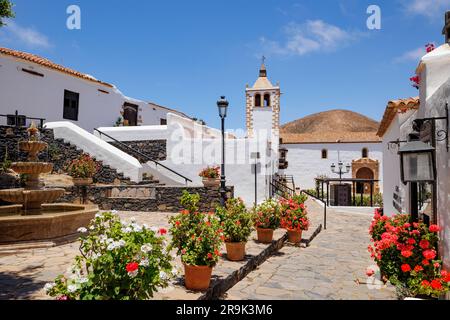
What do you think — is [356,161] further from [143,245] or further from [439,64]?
[143,245]

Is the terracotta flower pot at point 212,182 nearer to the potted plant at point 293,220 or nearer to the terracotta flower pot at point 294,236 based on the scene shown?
the potted plant at point 293,220

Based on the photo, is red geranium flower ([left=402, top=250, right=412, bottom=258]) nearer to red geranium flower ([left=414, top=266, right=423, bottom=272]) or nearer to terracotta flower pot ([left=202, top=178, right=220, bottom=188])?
red geranium flower ([left=414, top=266, right=423, bottom=272])

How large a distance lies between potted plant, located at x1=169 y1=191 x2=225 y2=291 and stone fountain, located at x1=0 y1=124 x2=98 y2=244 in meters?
3.78

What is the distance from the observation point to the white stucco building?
16.0m

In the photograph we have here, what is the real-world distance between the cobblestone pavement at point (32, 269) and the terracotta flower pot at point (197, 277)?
1829 millimetres

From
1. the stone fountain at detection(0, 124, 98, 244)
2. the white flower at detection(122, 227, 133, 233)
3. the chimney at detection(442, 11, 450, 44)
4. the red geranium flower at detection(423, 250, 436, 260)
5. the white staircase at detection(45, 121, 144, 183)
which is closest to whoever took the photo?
the white flower at detection(122, 227, 133, 233)

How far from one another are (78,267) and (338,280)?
4716 mm

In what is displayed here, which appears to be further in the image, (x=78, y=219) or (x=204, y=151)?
(x=204, y=151)

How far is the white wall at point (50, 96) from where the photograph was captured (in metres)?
16.0

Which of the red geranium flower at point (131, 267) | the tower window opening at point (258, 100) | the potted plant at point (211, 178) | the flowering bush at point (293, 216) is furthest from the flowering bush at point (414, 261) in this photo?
the tower window opening at point (258, 100)

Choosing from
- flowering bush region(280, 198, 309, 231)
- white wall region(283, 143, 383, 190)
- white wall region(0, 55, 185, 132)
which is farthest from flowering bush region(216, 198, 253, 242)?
white wall region(283, 143, 383, 190)

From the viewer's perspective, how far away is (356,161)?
37125mm
